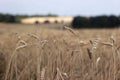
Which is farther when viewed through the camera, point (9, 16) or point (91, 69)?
point (9, 16)

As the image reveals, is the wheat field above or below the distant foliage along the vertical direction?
above

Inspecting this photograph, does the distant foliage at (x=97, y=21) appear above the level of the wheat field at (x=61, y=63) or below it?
below

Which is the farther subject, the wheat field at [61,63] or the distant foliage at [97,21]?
the distant foliage at [97,21]

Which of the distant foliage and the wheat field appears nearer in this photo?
the wheat field

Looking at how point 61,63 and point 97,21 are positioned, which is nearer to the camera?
point 61,63

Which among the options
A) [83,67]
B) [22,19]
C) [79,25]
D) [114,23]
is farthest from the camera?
[22,19]

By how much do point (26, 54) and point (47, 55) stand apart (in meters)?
0.44

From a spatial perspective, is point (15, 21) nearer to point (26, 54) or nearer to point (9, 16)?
point (9, 16)

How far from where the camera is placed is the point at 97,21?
25.4 m

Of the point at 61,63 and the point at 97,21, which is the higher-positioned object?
the point at 61,63

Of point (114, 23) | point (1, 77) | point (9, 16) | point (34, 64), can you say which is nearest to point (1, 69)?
point (1, 77)

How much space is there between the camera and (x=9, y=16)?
3167 centimetres

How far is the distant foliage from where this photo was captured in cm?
2352

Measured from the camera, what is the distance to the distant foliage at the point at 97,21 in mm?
23516
